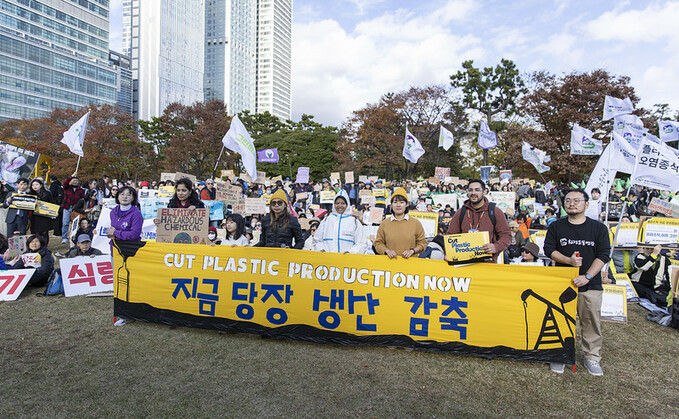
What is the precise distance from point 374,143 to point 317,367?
88.8ft

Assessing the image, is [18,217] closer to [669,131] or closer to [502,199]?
[502,199]

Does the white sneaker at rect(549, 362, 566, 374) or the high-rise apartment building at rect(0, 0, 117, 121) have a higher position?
the high-rise apartment building at rect(0, 0, 117, 121)

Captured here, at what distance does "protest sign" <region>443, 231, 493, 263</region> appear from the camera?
3.89 meters

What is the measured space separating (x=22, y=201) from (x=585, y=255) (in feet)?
32.3

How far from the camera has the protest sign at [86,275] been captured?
19.9ft

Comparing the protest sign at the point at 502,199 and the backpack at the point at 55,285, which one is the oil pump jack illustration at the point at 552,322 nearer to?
the backpack at the point at 55,285

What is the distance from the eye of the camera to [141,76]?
10738 centimetres

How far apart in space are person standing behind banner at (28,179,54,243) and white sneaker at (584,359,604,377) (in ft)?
32.4

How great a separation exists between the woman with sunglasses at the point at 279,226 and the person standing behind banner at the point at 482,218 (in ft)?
6.50

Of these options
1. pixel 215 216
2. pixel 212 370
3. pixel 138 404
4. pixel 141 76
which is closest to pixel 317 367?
pixel 212 370

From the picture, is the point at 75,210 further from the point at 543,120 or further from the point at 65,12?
the point at 65,12

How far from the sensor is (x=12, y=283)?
5898 mm

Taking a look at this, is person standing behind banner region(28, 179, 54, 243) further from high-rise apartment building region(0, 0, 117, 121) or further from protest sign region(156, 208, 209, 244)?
high-rise apartment building region(0, 0, 117, 121)

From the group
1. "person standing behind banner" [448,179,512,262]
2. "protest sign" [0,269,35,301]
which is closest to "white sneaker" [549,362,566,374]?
"person standing behind banner" [448,179,512,262]
